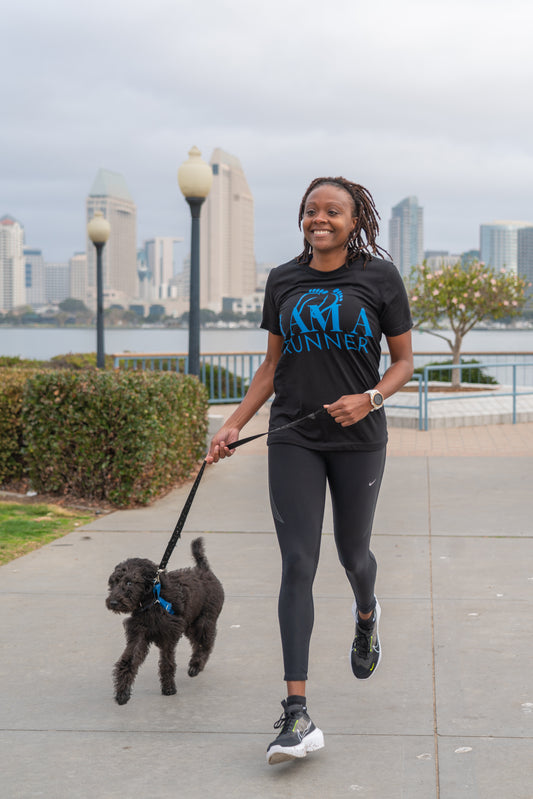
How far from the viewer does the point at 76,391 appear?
A: 8016 millimetres

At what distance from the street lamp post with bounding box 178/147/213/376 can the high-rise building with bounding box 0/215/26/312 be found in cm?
5149

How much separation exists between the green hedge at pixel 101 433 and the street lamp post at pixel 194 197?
107 inches

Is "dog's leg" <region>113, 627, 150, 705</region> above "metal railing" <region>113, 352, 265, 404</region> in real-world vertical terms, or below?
below

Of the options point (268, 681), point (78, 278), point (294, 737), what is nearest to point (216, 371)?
point (268, 681)

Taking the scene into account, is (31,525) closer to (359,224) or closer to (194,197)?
(359,224)

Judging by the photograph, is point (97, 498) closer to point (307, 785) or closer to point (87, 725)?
point (87, 725)

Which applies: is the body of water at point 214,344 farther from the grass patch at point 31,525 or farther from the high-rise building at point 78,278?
the grass patch at point 31,525

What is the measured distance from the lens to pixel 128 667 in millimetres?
3857

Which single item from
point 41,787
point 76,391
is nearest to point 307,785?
point 41,787

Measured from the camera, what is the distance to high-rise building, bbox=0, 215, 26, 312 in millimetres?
63253

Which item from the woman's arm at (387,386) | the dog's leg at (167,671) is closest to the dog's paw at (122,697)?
the dog's leg at (167,671)

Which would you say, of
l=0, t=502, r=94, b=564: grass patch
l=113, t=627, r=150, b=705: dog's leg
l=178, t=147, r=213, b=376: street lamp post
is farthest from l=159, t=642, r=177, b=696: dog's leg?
l=178, t=147, r=213, b=376: street lamp post

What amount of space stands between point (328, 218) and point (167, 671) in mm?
1995

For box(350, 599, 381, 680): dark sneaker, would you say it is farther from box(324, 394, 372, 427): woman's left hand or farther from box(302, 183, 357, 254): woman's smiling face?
box(302, 183, 357, 254): woman's smiling face
